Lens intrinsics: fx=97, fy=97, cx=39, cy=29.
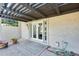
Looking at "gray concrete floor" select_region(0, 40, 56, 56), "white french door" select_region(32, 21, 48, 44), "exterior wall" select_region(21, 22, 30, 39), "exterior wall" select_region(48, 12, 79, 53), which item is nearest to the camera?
"exterior wall" select_region(48, 12, 79, 53)

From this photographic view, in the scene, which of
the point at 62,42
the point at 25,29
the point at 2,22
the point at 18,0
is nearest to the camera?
the point at 18,0

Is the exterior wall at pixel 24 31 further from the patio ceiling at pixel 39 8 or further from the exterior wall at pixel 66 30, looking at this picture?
the patio ceiling at pixel 39 8

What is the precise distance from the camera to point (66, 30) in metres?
4.40

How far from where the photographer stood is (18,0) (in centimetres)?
218

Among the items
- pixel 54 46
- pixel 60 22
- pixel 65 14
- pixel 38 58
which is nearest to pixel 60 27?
pixel 60 22

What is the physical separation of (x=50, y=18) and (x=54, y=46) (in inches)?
60.8

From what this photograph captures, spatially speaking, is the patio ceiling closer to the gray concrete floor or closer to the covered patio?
the covered patio

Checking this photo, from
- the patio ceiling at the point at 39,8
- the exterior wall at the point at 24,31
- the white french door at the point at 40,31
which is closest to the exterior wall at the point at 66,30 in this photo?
the patio ceiling at the point at 39,8

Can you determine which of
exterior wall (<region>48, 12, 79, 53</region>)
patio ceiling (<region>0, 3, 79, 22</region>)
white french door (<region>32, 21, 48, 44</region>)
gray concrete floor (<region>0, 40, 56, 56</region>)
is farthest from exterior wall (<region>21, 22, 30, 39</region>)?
patio ceiling (<region>0, 3, 79, 22</region>)

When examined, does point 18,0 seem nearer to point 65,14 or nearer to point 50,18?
point 65,14

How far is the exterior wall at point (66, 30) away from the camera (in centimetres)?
402

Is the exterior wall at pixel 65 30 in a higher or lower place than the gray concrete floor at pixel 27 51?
higher

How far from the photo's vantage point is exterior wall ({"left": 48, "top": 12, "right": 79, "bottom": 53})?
13.2ft

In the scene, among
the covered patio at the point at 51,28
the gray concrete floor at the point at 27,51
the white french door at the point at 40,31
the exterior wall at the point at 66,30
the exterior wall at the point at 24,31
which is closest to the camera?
the covered patio at the point at 51,28
